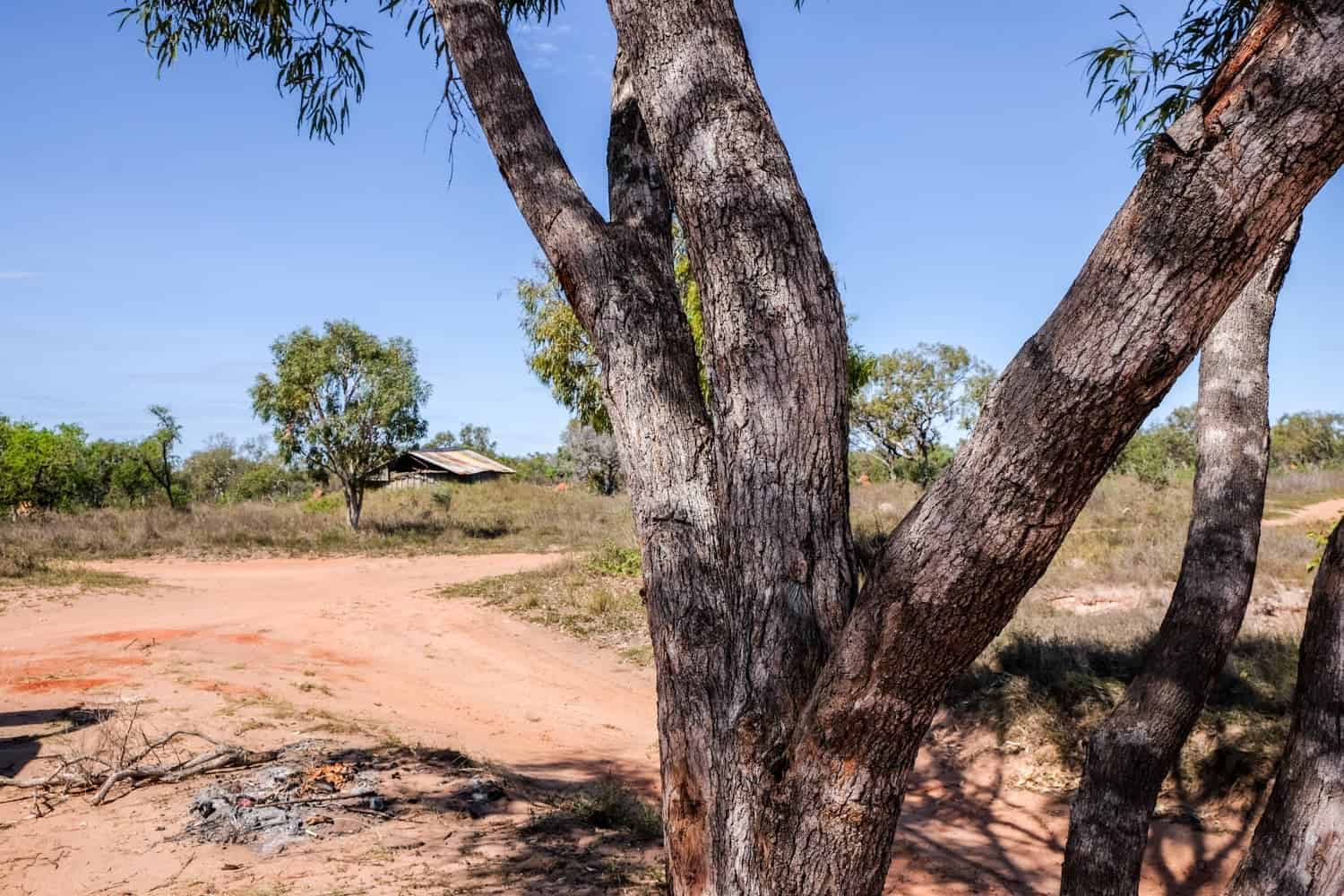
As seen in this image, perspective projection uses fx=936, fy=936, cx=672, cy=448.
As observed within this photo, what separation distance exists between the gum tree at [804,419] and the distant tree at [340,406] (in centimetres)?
1982

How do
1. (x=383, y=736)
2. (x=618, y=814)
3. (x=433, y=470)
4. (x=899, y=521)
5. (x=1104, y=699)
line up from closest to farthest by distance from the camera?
(x=618, y=814), (x=383, y=736), (x=1104, y=699), (x=899, y=521), (x=433, y=470)

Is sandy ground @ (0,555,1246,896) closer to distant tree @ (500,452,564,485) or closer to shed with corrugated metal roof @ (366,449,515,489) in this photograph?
shed with corrugated metal roof @ (366,449,515,489)

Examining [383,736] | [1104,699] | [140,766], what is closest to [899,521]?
[1104,699]

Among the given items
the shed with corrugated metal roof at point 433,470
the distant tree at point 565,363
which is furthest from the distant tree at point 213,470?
the distant tree at point 565,363

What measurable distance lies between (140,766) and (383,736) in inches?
61.2

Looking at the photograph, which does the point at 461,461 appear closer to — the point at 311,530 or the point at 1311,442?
the point at 311,530

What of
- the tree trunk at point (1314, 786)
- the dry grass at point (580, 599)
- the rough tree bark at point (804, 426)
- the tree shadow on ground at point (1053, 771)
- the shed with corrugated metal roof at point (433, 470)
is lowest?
the tree shadow on ground at point (1053, 771)

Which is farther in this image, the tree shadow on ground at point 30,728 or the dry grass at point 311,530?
the dry grass at point 311,530

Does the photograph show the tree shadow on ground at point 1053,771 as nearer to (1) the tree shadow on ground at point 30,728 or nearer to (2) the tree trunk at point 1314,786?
(2) the tree trunk at point 1314,786

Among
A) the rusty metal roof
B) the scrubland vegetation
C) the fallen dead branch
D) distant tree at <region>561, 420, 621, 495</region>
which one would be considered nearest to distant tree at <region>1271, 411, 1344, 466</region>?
the scrubland vegetation

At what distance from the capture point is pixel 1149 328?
1.57 meters

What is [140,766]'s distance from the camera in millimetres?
5094

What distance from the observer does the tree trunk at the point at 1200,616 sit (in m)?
2.75

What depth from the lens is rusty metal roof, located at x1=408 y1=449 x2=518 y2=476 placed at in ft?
131
